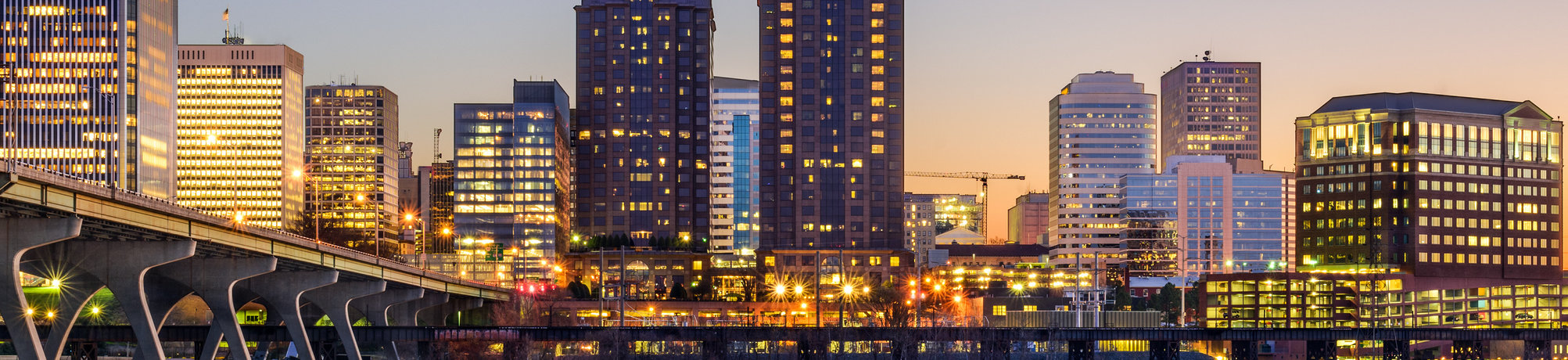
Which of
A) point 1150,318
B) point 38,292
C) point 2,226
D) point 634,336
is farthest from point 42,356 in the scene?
point 1150,318

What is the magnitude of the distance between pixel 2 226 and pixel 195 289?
29286 millimetres

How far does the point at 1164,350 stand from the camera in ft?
512

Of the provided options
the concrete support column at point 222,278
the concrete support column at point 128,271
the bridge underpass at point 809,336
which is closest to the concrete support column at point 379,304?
the bridge underpass at point 809,336

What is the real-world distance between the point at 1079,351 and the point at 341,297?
A: 6217cm

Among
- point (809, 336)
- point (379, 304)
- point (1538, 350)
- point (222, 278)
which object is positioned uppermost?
point (222, 278)

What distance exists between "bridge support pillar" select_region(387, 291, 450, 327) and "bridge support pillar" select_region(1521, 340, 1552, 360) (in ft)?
355

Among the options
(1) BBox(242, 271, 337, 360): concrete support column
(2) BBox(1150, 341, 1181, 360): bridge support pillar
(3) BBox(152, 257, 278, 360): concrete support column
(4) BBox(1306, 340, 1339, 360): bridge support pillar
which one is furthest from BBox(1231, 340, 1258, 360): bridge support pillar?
(3) BBox(152, 257, 278, 360): concrete support column

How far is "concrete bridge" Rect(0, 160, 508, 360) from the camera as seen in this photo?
76.5m

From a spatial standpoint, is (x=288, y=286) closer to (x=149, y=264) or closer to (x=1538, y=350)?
(x=149, y=264)

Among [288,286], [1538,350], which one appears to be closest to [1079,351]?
[1538,350]

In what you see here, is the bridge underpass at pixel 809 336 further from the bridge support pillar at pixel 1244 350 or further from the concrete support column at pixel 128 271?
the concrete support column at pixel 128 271

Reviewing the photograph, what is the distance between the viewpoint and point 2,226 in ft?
254

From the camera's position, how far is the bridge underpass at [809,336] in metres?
133

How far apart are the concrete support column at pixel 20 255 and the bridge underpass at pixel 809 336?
50621mm
